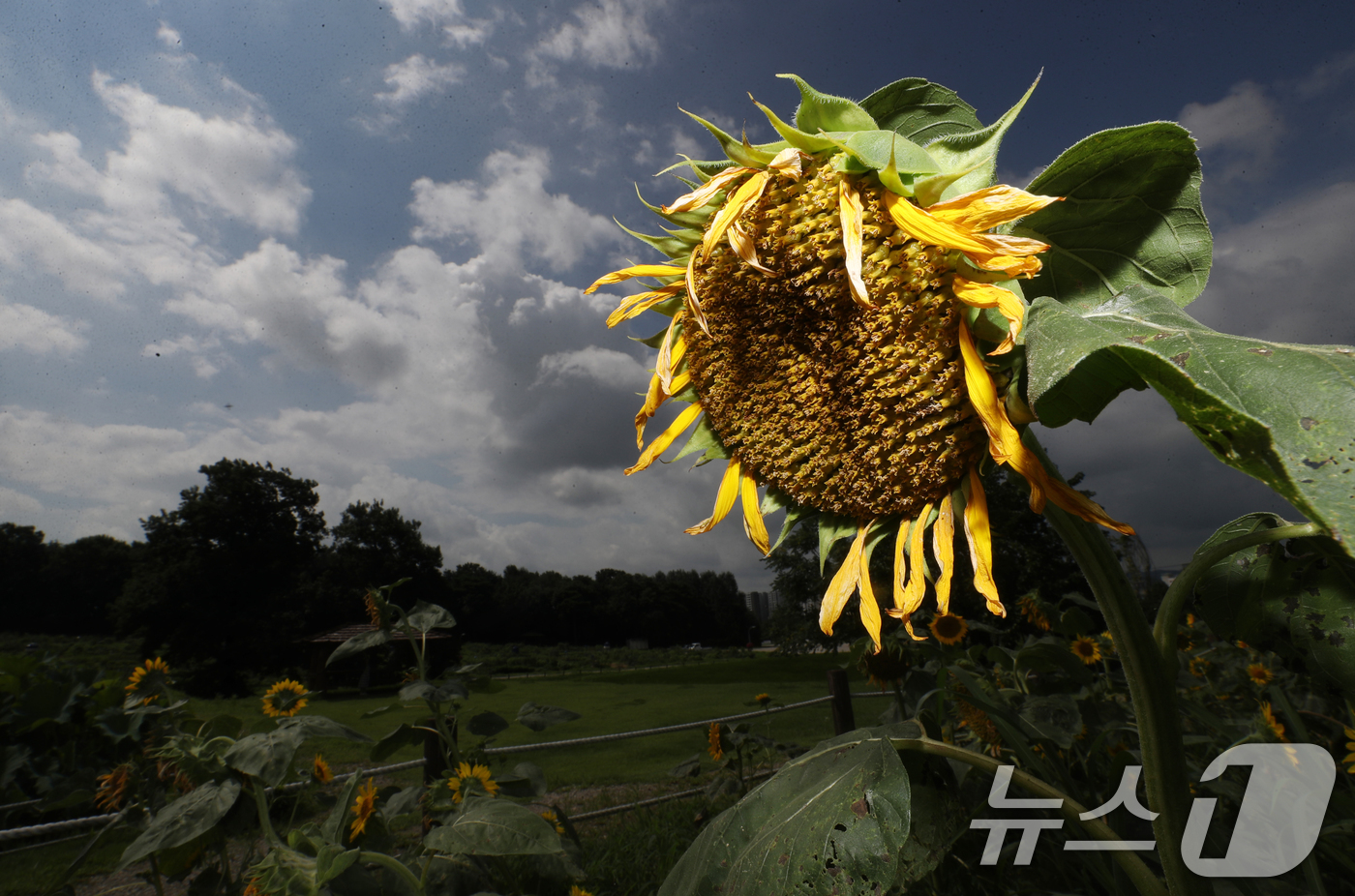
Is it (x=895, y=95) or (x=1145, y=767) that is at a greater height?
(x=895, y=95)

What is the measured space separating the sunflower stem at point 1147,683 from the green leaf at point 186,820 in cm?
211

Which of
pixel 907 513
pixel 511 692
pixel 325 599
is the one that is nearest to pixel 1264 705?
pixel 907 513

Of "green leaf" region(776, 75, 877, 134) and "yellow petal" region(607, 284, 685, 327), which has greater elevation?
"green leaf" region(776, 75, 877, 134)

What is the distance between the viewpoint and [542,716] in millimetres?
2711

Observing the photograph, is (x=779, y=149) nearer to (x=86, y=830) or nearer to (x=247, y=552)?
(x=86, y=830)

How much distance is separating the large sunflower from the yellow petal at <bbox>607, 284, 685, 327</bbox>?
113mm

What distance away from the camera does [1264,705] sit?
9.08 ft

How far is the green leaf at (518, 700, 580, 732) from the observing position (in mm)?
2670

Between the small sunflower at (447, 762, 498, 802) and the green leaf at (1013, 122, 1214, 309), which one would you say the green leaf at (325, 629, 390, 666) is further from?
the green leaf at (1013, 122, 1214, 309)

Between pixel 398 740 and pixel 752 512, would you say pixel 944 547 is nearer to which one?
pixel 752 512

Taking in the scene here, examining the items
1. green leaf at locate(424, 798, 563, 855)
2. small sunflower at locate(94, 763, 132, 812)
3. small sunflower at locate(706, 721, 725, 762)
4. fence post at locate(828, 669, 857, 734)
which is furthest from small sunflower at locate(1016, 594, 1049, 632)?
small sunflower at locate(94, 763, 132, 812)

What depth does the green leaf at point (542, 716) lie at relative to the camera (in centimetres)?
267

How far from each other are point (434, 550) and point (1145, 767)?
37.1 meters

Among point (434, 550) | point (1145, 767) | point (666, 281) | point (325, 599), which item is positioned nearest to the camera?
point (1145, 767)
